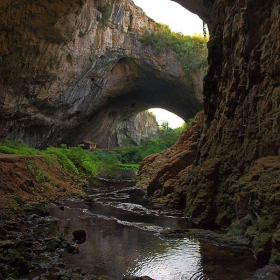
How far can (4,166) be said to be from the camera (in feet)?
28.3

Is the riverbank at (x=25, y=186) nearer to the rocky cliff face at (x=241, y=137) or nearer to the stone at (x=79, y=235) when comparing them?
the stone at (x=79, y=235)

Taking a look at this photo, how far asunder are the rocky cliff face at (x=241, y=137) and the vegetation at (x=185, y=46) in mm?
17160

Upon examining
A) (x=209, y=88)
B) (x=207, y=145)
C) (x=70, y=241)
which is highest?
(x=209, y=88)

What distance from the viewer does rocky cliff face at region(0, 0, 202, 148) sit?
1563 cm

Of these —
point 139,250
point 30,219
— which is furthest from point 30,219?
point 139,250

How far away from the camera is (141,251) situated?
5.07m

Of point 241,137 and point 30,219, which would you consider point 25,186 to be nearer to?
point 30,219

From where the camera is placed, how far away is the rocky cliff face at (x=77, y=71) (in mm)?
15631

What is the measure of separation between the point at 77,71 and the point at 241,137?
16143 millimetres

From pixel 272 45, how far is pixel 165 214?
4917mm

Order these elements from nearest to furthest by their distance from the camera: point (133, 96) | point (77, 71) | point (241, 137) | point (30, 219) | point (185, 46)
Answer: point (30, 219), point (241, 137), point (77, 71), point (185, 46), point (133, 96)

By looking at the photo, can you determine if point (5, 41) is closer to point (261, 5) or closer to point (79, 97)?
point (79, 97)

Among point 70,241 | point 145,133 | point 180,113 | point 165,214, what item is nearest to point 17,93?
point 165,214

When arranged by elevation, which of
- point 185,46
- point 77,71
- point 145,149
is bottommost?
point 145,149
